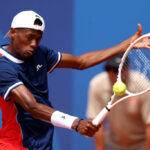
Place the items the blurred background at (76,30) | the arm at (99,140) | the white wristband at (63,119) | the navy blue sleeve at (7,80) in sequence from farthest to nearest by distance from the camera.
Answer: the blurred background at (76,30) < the arm at (99,140) < the navy blue sleeve at (7,80) < the white wristband at (63,119)

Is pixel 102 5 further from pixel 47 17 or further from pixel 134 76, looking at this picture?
pixel 134 76

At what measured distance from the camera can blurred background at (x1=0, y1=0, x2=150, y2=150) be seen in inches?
158

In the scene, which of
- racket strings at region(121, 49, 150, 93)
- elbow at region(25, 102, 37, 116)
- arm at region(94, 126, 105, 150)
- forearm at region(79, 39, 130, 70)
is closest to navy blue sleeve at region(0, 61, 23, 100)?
elbow at region(25, 102, 37, 116)

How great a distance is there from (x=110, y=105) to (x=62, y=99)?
170 centimetres

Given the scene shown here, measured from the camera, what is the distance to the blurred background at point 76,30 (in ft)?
13.1

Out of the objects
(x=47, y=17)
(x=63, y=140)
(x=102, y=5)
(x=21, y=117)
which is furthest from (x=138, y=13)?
(x=21, y=117)

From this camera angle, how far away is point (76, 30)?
414 centimetres

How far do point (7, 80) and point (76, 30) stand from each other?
1592 mm

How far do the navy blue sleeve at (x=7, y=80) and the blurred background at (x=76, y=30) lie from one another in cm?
137

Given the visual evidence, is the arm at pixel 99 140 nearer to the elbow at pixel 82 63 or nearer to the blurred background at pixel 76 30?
the elbow at pixel 82 63

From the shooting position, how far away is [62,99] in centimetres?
427

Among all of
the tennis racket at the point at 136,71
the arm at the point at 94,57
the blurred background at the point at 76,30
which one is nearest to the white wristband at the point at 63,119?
the tennis racket at the point at 136,71

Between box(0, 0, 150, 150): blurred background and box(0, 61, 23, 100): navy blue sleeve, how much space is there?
1.37 metres

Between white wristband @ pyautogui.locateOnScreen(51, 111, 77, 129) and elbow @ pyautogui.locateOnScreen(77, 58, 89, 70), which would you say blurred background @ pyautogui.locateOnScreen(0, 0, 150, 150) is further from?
white wristband @ pyautogui.locateOnScreen(51, 111, 77, 129)
